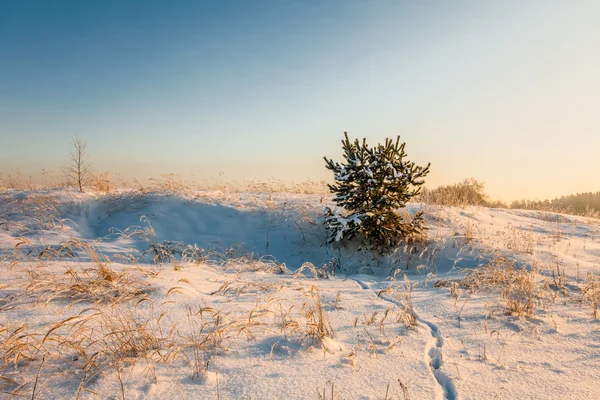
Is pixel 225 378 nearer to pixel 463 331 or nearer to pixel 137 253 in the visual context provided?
pixel 463 331

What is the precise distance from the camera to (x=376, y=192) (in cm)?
690

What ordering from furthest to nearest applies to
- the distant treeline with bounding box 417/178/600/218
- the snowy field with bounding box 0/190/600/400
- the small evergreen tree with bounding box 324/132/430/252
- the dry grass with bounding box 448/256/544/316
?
the distant treeline with bounding box 417/178/600/218 → the small evergreen tree with bounding box 324/132/430/252 → the dry grass with bounding box 448/256/544/316 → the snowy field with bounding box 0/190/600/400

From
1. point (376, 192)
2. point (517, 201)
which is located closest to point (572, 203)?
point (517, 201)

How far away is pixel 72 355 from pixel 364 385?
72.4 inches

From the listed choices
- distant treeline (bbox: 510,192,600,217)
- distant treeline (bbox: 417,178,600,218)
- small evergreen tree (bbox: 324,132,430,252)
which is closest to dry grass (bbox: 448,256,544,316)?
small evergreen tree (bbox: 324,132,430,252)

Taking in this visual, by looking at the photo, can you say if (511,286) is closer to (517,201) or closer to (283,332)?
(283,332)

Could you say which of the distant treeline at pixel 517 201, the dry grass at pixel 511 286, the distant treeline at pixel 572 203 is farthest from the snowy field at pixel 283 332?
the distant treeline at pixel 572 203

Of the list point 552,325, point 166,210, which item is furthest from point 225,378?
point 166,210

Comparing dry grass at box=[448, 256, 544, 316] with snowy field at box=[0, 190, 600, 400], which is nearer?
snowy field at box=[0, 190, 600, 400]

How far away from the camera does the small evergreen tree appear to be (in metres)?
6.89

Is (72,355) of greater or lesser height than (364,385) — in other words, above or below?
above

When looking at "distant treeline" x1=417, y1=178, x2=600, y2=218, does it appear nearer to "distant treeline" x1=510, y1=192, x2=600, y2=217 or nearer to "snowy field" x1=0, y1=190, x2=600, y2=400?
"distant treeline" x1=510, y1=192, x2=600, y2=217

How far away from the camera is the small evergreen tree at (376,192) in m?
6.89

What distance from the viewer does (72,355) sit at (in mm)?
2289
